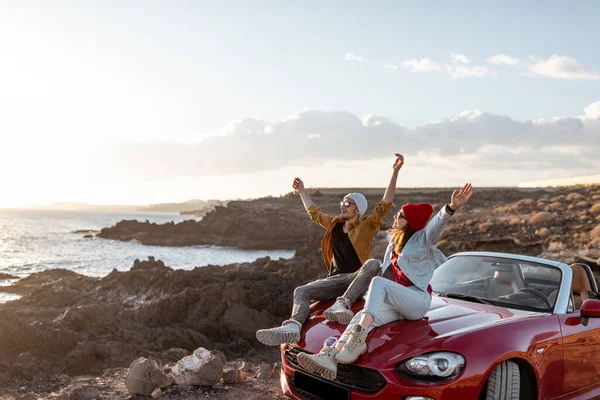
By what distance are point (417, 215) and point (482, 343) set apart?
4.50 feet

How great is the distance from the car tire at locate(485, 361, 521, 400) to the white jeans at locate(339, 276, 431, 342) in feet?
2.55

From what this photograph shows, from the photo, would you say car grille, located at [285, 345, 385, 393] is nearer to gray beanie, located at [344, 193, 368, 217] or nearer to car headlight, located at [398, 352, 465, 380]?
car headlight, located at [398, 352, 465, 380]

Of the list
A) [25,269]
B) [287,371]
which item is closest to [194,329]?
[287,371]

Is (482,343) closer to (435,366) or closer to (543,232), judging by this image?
(435,366)

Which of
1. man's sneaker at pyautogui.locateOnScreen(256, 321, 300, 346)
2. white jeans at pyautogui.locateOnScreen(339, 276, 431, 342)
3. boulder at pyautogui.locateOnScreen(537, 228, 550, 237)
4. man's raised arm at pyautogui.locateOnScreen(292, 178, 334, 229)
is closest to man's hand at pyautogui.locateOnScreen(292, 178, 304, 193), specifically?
man's raised arm at pyautogui.locateOnScreen(292, 178, 334, 229)

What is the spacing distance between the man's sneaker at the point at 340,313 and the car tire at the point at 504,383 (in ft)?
4.36

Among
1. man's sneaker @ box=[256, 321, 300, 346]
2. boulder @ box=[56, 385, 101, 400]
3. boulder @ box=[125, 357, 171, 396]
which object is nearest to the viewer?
man's sneaker @ box=[256, 321, 300, 346]

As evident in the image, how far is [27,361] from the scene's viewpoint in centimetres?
931

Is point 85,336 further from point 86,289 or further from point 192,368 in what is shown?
point 86,289

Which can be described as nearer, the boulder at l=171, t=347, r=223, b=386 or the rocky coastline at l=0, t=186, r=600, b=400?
the boulder at l=171, t=347, r=223, b=386

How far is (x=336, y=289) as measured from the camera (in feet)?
20.6

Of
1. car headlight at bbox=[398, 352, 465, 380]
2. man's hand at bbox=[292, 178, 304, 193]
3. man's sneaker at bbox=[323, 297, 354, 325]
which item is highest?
man's hand at bbox=[292, 178, 304, 193]

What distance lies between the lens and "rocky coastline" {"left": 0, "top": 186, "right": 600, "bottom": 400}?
9.01 metres

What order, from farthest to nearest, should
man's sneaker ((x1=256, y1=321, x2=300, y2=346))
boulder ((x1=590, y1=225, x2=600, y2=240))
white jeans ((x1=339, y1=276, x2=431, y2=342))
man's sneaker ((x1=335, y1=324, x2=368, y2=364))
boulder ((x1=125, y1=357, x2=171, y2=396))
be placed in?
boulder ((x1=590, y1=225, x2=600, y2=240)) < boulder ((x1=125, y1=357, x2=171, y2=396)) < man's sneaker ((x1=256, y1=321, x2=300, y2=346)) < white jeans ((x1=339, y1=276, x2=431, y2=342)) < man's sneaker ((x1=335, y1=324, x2=368, y2=364))
